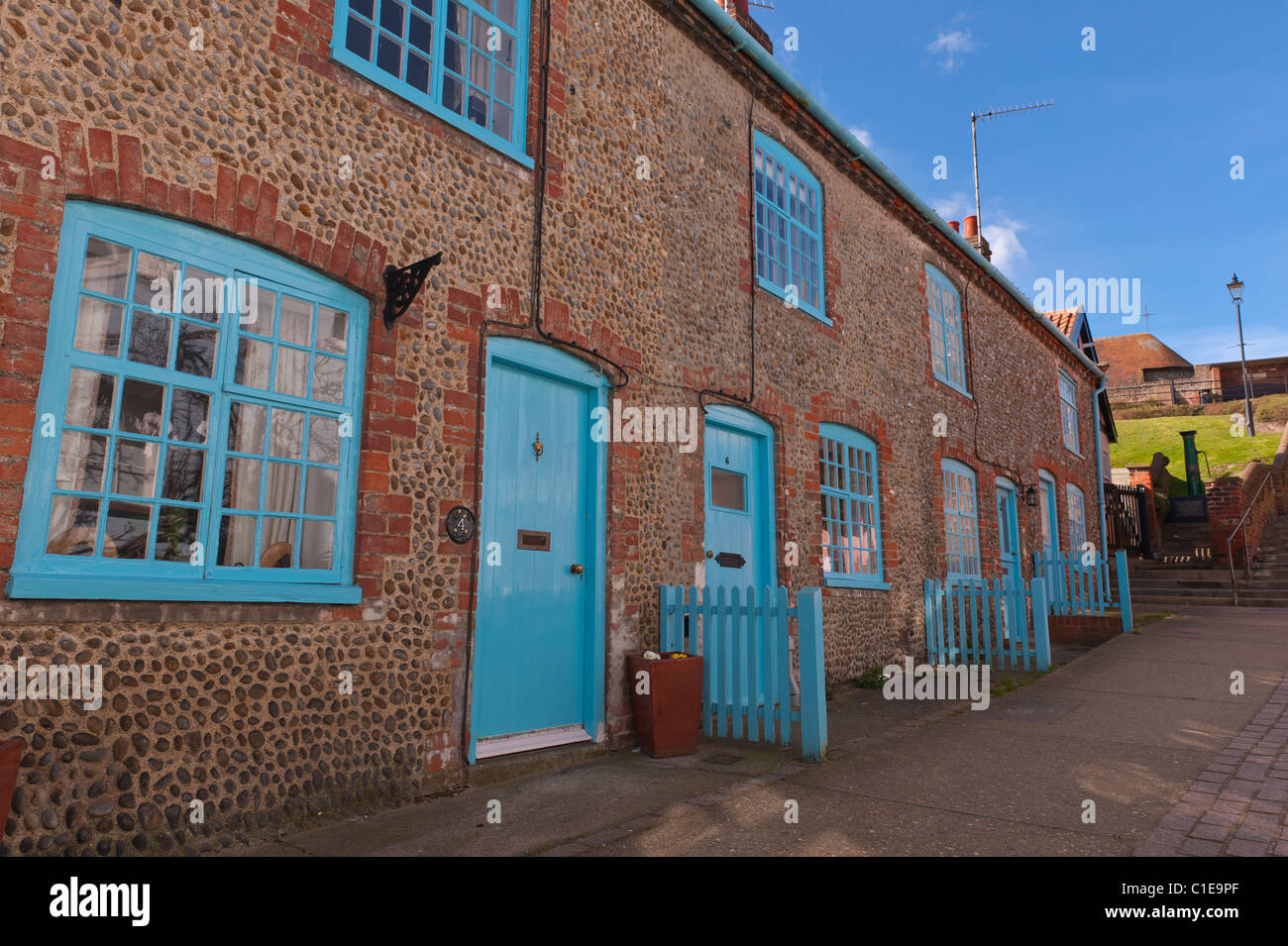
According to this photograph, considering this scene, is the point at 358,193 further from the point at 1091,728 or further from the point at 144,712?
the point at 1091,728

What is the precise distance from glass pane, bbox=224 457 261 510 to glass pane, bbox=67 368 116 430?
1.94 ft

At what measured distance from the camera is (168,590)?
3592 mm

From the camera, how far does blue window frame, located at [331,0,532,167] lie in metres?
4.84

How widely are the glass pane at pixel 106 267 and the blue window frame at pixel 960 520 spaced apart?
10282 mm

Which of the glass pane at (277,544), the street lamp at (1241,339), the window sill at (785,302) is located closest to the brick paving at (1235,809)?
the glass pane at (277,544)

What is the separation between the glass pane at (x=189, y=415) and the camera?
12.6 ft

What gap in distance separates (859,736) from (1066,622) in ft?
23.9

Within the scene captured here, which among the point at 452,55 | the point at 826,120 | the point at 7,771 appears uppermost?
the point at 826,120

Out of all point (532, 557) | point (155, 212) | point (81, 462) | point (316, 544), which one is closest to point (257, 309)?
point (155, 212)

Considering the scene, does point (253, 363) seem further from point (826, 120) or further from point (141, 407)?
point (826, 120)

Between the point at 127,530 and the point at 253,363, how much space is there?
1069 mm

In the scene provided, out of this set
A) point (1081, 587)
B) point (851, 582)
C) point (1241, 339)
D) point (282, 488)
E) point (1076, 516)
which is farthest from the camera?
point (1241, 339)
